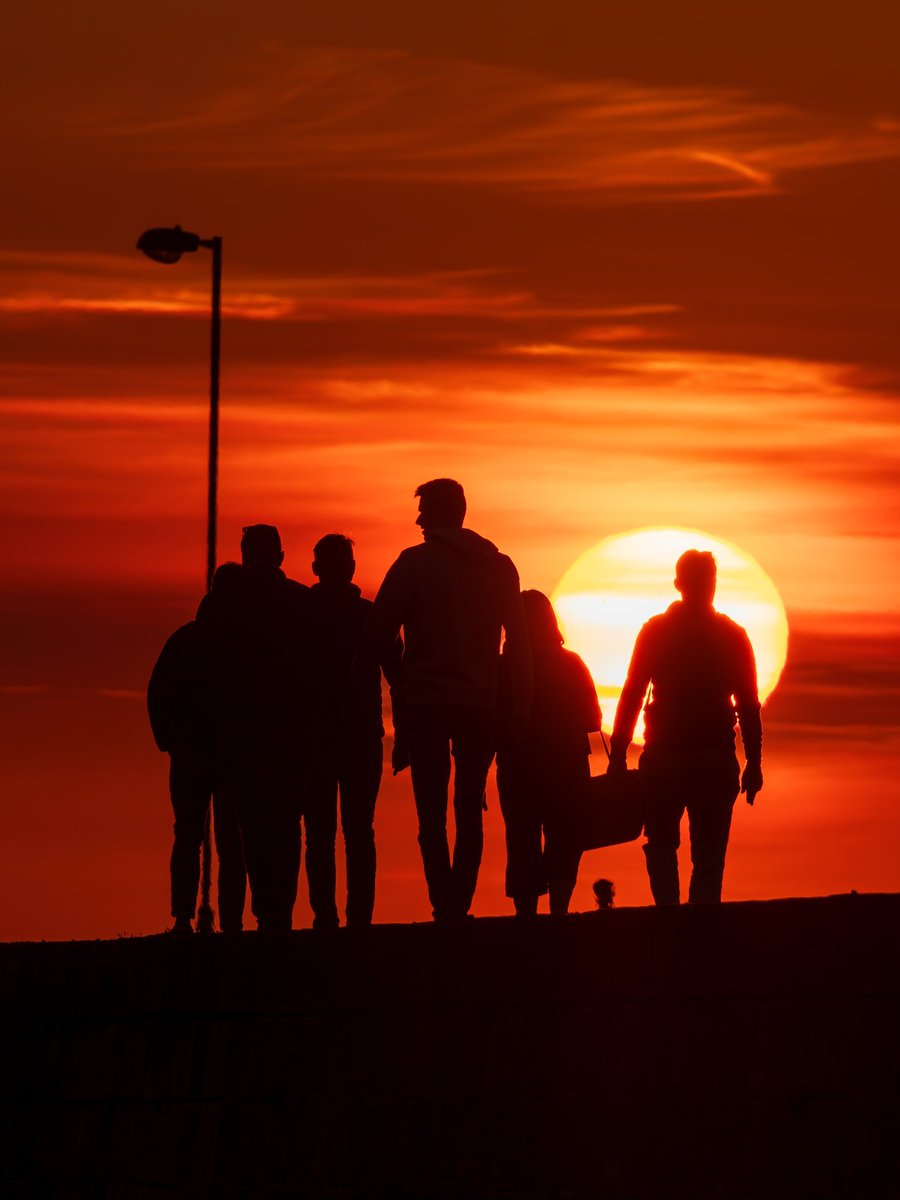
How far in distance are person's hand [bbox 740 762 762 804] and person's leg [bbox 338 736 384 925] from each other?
2.02m

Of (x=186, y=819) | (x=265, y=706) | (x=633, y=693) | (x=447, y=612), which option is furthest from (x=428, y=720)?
(x=186, y=819)

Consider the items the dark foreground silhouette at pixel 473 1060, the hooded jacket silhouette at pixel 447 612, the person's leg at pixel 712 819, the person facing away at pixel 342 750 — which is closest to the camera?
the dark foreground silhouette at pixel 473 1060

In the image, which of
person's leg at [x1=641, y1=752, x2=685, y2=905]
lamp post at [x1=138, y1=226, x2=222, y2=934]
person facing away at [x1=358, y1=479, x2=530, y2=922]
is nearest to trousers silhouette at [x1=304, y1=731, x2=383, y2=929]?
person's leg at [x1=641, y1=752, x2=685, y2=905]

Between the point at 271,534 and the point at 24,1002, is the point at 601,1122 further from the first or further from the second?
the point at 271,534

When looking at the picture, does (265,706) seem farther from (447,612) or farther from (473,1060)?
(473,1060)

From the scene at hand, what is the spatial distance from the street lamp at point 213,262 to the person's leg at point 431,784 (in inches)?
508

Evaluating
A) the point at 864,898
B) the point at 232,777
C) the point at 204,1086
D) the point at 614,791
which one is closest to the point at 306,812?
the point at 232,777

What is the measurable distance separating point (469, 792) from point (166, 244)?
14.7 metres

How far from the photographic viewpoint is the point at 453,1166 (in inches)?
459

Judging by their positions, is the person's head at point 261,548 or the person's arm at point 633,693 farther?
the person's head at point 261,548

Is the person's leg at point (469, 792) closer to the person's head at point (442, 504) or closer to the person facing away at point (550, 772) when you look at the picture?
the person's head at point (442, 504)

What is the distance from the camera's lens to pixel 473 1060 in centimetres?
1175

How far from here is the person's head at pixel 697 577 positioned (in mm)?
14086

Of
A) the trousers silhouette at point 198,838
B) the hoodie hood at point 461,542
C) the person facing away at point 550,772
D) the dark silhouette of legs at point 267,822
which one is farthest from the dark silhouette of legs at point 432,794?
the trousers silhouette at point 198,838
